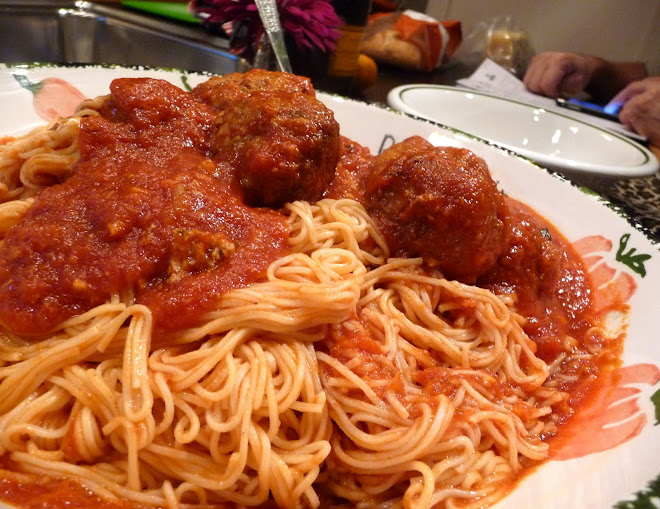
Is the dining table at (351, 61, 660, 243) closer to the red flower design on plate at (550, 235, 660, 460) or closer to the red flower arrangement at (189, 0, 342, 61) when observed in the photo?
the red flower design on plate at (550, 235, 660, 460)

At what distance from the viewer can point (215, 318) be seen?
2.36 m

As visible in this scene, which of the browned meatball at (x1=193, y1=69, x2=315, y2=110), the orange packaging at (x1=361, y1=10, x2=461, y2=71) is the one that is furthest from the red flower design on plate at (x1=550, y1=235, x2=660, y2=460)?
the orange packaging at (x1=361, y1=10, x2=461, y2=71)

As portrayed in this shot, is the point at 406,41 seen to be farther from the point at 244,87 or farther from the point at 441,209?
the point at 441,209

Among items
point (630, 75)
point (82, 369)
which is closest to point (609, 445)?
point (82, 369)

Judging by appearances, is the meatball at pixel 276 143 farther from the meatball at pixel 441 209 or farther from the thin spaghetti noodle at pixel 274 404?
the meatball at pixel 441 209

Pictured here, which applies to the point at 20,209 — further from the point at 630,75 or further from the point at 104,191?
the point at 630,75

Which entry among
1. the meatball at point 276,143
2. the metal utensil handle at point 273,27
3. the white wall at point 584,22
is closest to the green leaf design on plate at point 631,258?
the meatball at point 276,143

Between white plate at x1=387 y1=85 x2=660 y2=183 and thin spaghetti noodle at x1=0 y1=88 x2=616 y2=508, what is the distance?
3.25 m

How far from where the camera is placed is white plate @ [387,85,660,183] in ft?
18.1

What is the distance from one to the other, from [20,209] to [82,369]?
895mm

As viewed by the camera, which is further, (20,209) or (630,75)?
(630,75)

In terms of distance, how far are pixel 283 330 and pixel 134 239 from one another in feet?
2.53

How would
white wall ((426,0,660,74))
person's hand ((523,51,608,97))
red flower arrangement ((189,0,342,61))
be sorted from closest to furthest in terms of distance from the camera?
red flower arrangement ((189,0,342,61)) < person's hand ((523,51,608,97)) < white wall ((426,0,660,74))

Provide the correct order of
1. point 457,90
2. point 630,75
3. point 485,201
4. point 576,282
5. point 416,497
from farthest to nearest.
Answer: point 630,75 → point 457,90 → point 576,282 → point 485,201 → point 416,497
